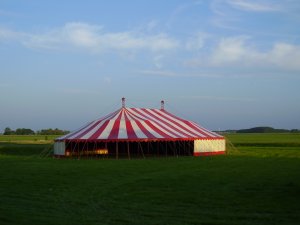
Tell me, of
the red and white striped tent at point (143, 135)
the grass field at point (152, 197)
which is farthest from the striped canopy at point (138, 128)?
the grass field at point (152, 197)

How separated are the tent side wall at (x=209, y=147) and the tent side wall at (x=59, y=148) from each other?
19.5 feet

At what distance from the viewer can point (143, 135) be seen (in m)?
21.0

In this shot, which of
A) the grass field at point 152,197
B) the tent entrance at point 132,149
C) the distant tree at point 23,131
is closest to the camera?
the grass field at point 152,197

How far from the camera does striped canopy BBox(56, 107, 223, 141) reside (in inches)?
822

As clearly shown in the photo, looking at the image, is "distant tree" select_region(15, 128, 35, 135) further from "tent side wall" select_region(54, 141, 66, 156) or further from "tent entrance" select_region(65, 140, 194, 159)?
"tent side wall" select_region(54, 141, 66, 156)

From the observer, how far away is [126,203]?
26.8ft

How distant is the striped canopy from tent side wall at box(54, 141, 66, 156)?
286mm

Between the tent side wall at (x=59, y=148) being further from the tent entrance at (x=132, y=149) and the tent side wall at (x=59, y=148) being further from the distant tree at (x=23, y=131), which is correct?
the distant tree at (x=23, y=131)

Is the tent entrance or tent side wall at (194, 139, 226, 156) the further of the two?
the tent entrance

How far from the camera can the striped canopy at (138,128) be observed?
2089 cm

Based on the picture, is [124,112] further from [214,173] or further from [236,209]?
[236,209]

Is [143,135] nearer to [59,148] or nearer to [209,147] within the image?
[209,147]

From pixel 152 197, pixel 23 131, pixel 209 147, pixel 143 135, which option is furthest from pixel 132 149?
pixel 23 131

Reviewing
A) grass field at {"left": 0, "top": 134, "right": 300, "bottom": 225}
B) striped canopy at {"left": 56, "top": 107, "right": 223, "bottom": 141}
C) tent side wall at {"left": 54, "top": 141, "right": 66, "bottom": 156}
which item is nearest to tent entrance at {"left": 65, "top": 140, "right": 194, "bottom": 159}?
tent side wall at {"left": 54, "top": 141, "right": 66, "bottom": 156}
